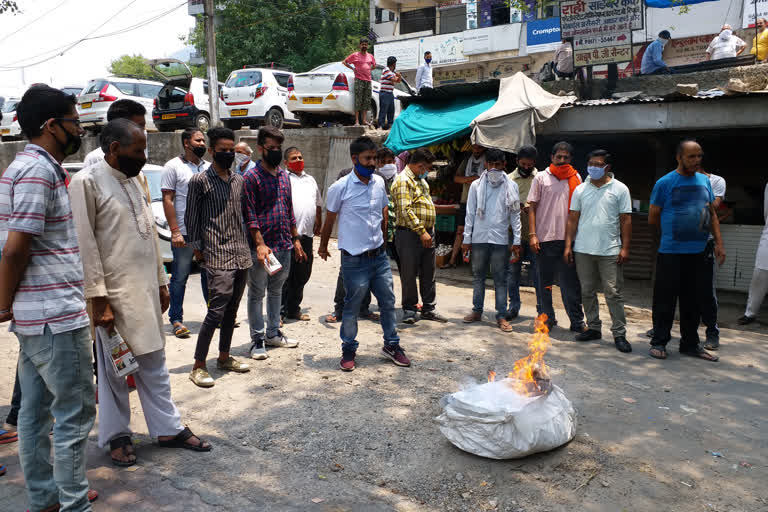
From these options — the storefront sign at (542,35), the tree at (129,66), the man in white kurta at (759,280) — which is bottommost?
the man in white kurta at (759,280)

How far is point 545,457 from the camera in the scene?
3541mm

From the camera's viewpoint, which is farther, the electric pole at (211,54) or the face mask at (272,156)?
the electric pole at (211,54)

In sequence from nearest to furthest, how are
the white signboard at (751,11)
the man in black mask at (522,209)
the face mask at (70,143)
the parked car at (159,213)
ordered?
the face mask at (70,143) → the man in black mask at (522,209) → the parked car at (159,213) → the white signboard at (751,11)

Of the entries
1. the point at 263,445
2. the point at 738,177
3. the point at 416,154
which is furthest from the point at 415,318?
the point at 738,177

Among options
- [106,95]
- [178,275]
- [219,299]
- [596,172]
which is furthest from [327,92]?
[219,299]

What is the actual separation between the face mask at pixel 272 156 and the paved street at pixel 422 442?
1770mm

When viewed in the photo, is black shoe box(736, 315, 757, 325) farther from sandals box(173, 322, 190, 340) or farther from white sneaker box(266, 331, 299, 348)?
sandals box(173, 322, 190, 340)

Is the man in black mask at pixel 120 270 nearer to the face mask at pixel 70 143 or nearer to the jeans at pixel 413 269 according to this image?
the face mask at pixel 70 143

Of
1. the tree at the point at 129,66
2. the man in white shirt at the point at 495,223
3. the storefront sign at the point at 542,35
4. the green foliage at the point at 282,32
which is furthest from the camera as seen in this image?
the tree at the point at 129,66

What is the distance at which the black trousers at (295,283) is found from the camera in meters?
6.62

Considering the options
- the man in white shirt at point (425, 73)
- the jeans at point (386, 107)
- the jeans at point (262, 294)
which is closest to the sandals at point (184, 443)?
the jeans at point (262, 294)

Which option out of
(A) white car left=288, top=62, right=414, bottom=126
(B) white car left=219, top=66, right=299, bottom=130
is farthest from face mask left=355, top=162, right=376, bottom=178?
(B) white car left=219, top=66, right=299, bottom=130

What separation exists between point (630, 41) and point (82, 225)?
29.5 ft

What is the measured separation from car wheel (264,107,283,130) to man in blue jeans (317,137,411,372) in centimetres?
1133
